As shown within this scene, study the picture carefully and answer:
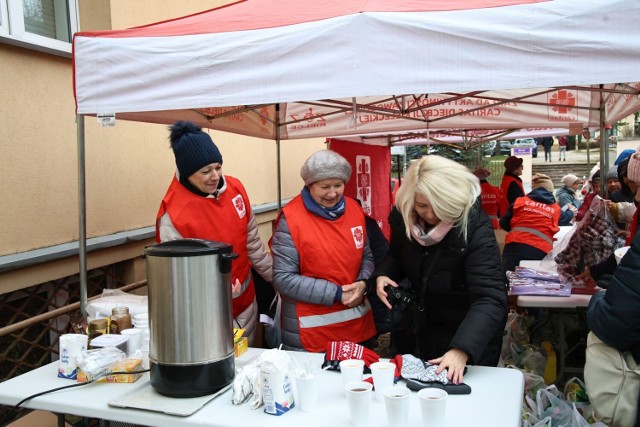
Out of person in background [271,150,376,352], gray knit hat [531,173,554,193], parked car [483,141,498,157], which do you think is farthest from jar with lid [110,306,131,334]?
parked car [483,141,498,157]

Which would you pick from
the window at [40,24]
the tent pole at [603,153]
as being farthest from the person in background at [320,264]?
the tent pole at [603,153]

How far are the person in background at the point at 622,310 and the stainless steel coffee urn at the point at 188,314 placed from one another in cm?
121

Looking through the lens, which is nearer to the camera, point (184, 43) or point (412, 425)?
point (412, 425)

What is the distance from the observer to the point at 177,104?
7.07ft

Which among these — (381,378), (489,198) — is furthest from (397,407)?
(489,198)

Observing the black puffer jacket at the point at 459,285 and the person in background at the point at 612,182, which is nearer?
the black puffer jacket at the point at 459,285

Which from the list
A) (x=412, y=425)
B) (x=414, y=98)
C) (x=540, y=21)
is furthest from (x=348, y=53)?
(x=414, y=98)

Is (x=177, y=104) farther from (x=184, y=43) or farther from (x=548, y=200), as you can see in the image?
(x=548, y=200)

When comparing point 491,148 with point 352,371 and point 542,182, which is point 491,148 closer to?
point 542,182

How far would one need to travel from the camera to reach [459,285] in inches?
80.2

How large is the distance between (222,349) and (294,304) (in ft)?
2.53

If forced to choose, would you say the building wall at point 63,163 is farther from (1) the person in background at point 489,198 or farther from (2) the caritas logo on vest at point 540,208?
(1) the person in background at point 489,198

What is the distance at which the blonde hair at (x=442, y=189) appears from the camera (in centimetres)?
191

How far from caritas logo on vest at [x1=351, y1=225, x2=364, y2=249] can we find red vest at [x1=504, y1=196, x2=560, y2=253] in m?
2.79
